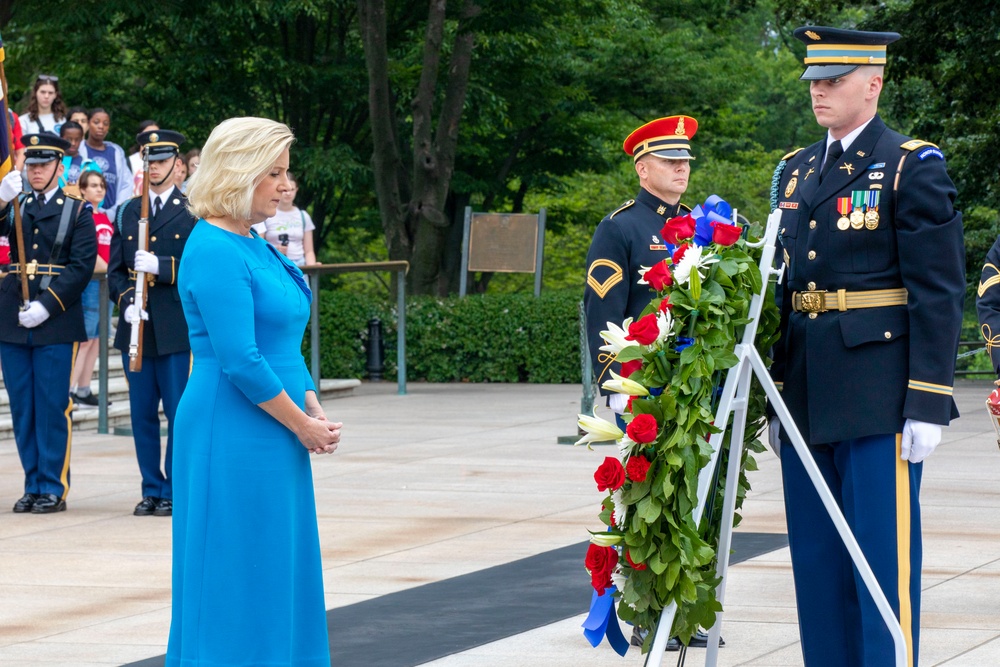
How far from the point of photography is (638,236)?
21.3 feet

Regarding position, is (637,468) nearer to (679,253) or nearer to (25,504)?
(679,253)

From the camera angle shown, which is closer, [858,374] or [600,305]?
[858,374]

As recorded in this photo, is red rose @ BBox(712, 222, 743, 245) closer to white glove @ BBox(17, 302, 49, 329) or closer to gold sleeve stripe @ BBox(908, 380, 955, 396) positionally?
gold sleeve stripe @ BBox(908, 380, 955, 396)

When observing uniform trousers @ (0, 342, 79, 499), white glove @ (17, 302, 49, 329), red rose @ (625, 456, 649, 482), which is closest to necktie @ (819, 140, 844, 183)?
red rose @ (625, 456, 649, 482)

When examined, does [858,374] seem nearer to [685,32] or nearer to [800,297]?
[800,297]

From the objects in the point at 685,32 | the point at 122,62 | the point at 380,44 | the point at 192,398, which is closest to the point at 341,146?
the point at 380,44

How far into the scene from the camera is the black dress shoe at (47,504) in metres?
9.68

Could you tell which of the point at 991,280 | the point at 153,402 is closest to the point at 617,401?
the point at 991,280

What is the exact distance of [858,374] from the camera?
4.56 m

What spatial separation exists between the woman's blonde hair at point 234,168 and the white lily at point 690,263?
125 centimetres

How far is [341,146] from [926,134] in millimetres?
8120

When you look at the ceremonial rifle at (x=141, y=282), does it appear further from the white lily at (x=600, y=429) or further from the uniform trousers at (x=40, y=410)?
the white lily at (x=600, y=429)

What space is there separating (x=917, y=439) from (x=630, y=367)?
0.86m

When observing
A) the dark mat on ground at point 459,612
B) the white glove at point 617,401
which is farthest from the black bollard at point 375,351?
the white glove at point 617,401
